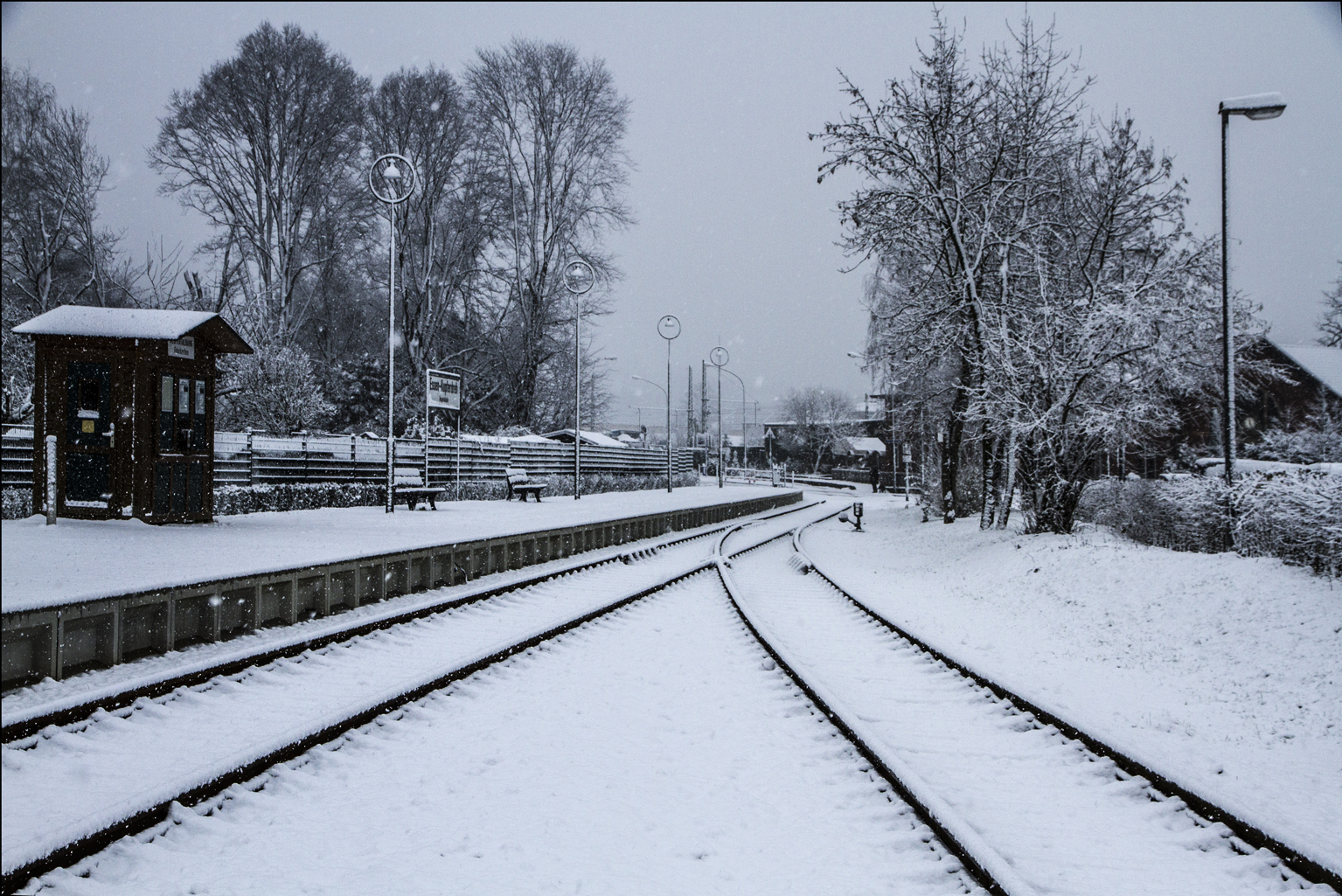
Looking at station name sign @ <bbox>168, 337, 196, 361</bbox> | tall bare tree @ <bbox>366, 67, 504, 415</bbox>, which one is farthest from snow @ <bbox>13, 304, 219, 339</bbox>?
→ tall bare tree @ <bbox>366, 67, 504, 415</bbox>

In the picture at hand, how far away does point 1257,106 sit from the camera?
12.4 meters

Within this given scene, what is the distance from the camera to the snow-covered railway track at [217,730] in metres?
3.78

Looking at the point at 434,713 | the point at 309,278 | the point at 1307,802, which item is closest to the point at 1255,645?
the point at 1307,802

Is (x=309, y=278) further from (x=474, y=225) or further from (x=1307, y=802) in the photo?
(x=1307, y=802)

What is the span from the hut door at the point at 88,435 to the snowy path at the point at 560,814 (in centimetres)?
976

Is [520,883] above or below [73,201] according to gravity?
below

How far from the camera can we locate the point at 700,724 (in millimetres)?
5668

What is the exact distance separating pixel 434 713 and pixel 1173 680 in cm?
588

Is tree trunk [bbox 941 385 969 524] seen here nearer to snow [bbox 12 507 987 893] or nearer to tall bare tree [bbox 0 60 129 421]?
snow [bbox 12 507 987 893]

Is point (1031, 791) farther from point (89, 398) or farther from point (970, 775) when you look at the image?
point (89, 398)

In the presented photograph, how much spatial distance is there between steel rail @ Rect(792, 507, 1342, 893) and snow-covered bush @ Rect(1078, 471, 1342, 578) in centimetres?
448

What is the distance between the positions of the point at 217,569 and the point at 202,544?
3245 millimetres

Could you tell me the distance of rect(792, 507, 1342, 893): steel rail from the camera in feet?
11.8

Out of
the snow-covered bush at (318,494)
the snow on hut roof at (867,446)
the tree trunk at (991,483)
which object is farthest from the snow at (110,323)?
the snow on hut roof at (867,446)
